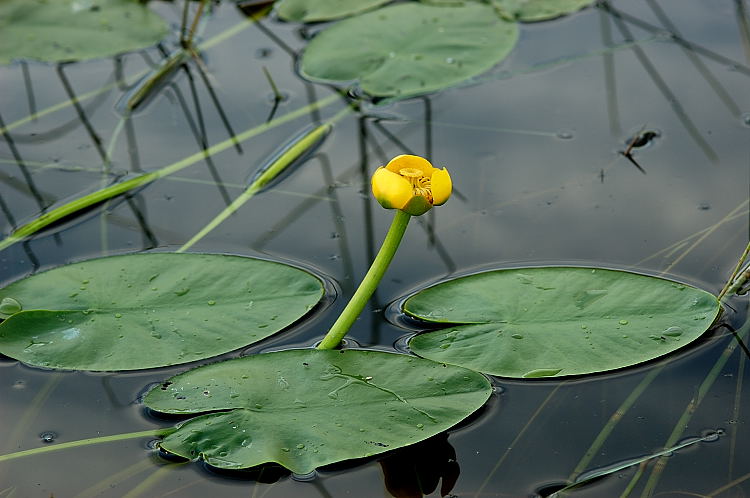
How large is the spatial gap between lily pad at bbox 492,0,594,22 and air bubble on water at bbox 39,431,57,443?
2073 millimetres

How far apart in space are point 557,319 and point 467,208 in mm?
531

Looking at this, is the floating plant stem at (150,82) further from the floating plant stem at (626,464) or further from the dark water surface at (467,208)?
the floating plant stem at (626,464)

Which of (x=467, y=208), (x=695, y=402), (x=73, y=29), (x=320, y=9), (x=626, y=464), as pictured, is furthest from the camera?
(x=320, y=9)

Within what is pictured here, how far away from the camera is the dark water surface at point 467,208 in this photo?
1.57 m

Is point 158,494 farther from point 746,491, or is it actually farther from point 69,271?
point 746,491

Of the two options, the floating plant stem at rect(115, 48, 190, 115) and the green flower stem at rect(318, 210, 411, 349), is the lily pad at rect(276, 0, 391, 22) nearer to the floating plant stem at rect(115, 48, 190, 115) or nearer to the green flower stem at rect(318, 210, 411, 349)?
the floating plant stem at rect(115, 48, 190, 115)

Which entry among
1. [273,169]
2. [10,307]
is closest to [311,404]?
[10,307]

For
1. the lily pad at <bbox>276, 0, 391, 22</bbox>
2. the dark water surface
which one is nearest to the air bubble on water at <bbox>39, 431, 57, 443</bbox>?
the dark water surface

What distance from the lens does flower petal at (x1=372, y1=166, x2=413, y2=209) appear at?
159 cm

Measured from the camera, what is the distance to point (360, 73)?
271 cm

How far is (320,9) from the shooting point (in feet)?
10.1

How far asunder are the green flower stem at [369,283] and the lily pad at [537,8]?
1561 millimetres

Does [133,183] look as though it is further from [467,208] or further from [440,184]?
[440,184]

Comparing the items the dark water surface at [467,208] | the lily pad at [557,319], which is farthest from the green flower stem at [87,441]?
the lily pad at [557,319]
